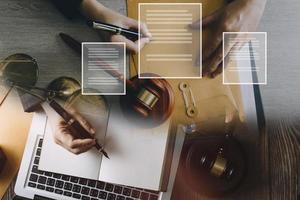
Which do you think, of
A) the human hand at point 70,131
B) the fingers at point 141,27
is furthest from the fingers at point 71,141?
the fingers at point 141,27

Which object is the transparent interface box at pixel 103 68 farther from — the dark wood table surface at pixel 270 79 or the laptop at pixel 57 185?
the laptop at pixel 57 185

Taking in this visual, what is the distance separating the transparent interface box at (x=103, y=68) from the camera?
2.28 feet

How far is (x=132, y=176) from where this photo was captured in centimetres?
71

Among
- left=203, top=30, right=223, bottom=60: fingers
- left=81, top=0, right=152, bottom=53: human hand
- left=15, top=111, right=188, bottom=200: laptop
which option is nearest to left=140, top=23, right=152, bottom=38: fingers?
left=81, top=0, right=152, bottom=53: human hand

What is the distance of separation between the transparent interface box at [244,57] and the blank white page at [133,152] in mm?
155

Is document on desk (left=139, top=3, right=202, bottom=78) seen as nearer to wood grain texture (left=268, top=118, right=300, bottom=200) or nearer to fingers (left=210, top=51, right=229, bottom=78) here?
fingers (left=210, top=51, right=229, bottom=78)

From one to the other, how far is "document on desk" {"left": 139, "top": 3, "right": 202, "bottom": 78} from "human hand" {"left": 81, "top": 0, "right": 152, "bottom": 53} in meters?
0.01

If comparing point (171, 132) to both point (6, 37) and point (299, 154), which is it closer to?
point (299, 154)

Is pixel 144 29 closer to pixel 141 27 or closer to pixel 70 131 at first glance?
pixel 141 27

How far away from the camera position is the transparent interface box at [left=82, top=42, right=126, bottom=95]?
2.28 feet

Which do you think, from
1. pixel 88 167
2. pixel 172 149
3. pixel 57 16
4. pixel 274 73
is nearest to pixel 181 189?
pixel 172 149

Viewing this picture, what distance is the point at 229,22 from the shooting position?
2.24ft

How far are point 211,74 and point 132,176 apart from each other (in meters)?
0.25

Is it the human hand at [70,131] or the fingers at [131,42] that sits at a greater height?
the fingers at [131,42]
